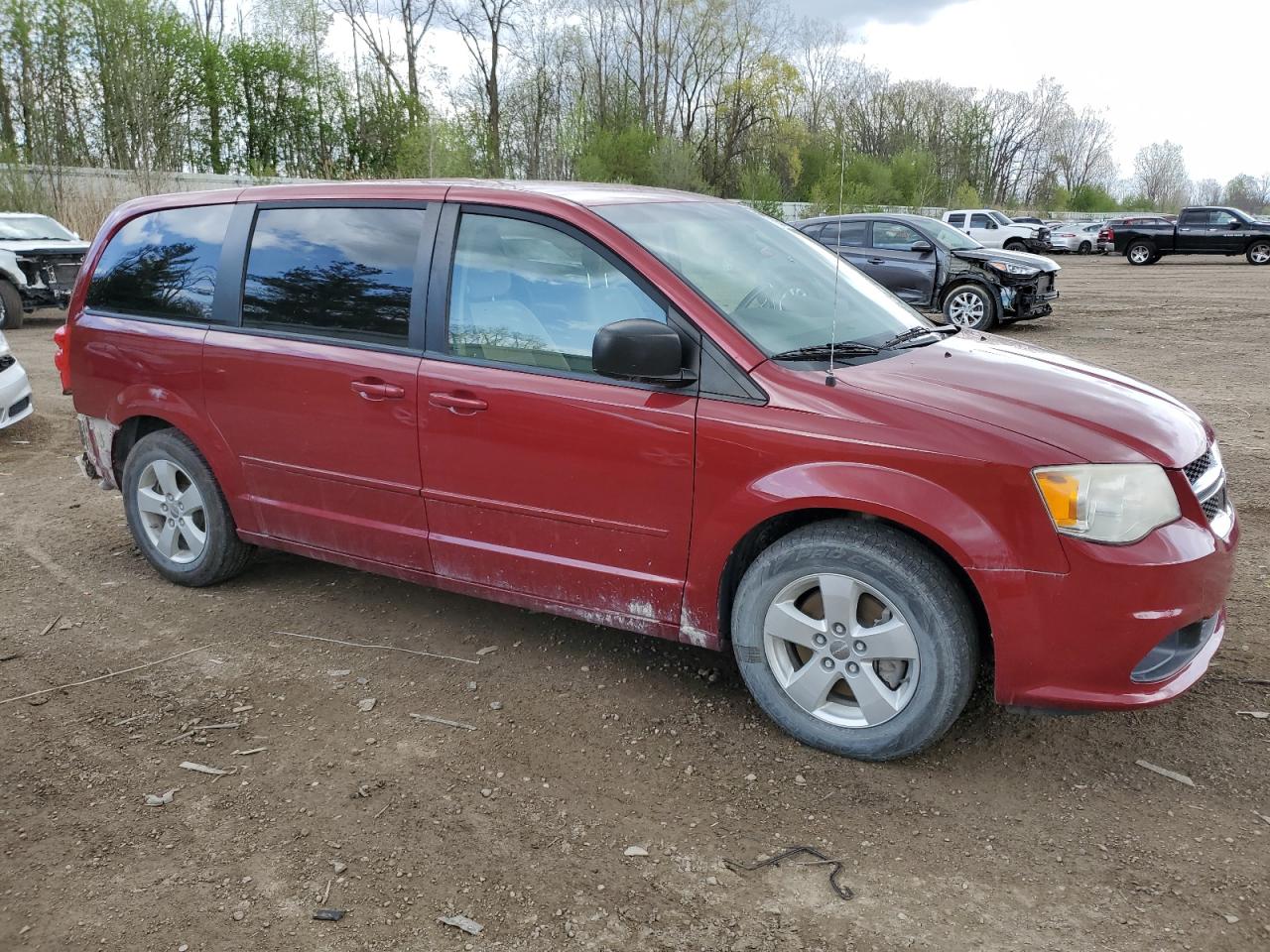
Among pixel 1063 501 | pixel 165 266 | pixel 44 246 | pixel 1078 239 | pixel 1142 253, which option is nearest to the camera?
pixel 1063 501

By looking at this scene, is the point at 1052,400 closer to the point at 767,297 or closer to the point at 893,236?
the point at 767,297

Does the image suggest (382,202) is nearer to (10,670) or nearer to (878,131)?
(10,670)

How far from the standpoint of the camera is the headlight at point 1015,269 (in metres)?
13.8

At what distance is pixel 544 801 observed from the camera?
9.92ft

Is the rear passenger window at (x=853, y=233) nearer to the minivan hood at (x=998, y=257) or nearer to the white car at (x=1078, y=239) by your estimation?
the minivan hood at (x=998, y=257)

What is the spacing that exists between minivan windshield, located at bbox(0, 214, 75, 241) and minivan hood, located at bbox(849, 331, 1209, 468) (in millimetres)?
15886

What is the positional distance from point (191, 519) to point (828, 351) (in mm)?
3038

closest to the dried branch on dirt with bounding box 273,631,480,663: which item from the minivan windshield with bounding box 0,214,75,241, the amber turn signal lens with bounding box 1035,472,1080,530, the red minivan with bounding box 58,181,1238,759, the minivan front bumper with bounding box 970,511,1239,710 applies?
the red minivan with bounding box 58,181,1238,759

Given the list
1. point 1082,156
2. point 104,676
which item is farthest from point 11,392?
point 1082,156

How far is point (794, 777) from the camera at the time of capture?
314 centimetres

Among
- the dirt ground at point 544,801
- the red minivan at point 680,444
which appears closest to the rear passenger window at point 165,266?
the red minivan at point 680,444

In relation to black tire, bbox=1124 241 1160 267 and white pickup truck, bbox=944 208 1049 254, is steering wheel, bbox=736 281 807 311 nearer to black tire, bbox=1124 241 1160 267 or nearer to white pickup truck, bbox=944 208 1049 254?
black tire, bbox=1124 241 1160 267

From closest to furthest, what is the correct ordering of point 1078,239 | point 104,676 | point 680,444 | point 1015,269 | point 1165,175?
point 680,444, point 104,676, point 1015,269, point 1078,239, point 1165,175

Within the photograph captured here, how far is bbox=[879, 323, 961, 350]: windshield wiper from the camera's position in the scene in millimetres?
3654
